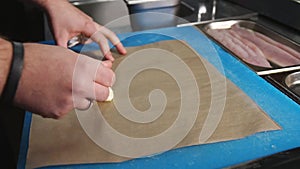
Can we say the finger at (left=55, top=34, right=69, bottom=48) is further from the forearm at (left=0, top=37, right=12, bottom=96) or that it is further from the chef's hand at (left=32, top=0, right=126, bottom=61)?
the forearm at (left=0, top=37, right=12, bottom=96)

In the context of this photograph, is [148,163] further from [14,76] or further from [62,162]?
[14,76]

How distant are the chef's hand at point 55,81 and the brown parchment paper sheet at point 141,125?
86 millimetres

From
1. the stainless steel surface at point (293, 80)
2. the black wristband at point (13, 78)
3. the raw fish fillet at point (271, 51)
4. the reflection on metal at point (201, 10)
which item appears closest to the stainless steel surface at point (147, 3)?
the reflection on metal at point (201, 10)

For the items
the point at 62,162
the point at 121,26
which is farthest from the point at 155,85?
the point at 121,26

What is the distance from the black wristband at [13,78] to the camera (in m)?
0.55

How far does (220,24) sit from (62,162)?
2.84 ft

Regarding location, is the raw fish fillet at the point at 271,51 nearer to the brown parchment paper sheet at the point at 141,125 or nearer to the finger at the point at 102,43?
the brown parchment paper sheet at the point at 141,125

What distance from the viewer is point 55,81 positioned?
1.95 ft

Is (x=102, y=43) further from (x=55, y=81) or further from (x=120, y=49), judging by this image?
(x=55, y=81)

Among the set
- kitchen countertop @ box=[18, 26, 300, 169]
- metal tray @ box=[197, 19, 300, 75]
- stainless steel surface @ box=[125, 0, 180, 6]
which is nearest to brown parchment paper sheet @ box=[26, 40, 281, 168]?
kitchen countertop @ box=[18, 26, 300, 169]

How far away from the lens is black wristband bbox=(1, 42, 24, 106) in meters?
0.55

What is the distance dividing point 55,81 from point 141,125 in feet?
0.73

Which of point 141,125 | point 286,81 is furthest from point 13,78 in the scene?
point 286,81

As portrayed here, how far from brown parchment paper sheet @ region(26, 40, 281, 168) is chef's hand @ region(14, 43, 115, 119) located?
0.09m
